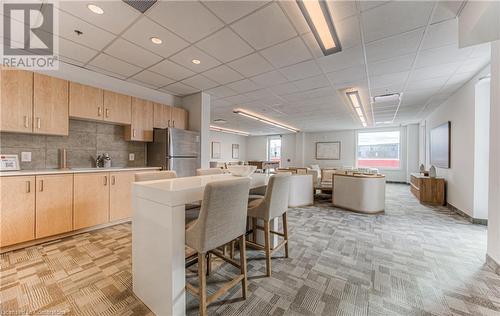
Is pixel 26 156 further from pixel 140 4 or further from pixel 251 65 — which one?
pixel 251 65

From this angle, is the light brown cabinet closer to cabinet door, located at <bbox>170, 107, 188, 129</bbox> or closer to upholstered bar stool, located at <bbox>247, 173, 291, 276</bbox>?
cabinet door, located at <bbox>170, 107, 188, 129</bbox>

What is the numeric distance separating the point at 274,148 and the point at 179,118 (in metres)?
8.52

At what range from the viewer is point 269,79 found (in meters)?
3.60

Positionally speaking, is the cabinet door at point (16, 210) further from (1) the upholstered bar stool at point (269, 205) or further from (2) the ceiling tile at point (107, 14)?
(1) the upholstered bar stool at point (269, 205)

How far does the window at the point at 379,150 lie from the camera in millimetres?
8906

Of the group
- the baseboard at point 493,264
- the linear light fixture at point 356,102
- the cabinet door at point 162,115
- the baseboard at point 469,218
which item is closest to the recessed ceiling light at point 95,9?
the cabinet door at point 162,115

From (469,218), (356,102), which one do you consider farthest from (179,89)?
(469,218)

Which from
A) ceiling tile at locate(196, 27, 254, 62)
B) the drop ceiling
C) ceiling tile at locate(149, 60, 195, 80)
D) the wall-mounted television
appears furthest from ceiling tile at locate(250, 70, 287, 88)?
the wall-mounted television

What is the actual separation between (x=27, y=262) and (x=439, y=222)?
620cm

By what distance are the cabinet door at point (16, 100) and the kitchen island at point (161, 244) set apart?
232 centimetres

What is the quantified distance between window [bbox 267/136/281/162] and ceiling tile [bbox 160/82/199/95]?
8.33 meters

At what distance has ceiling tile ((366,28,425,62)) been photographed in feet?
7.44

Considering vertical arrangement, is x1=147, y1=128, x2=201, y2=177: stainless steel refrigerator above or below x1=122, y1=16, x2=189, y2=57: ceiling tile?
below

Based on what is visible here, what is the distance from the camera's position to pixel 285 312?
1475 mm
